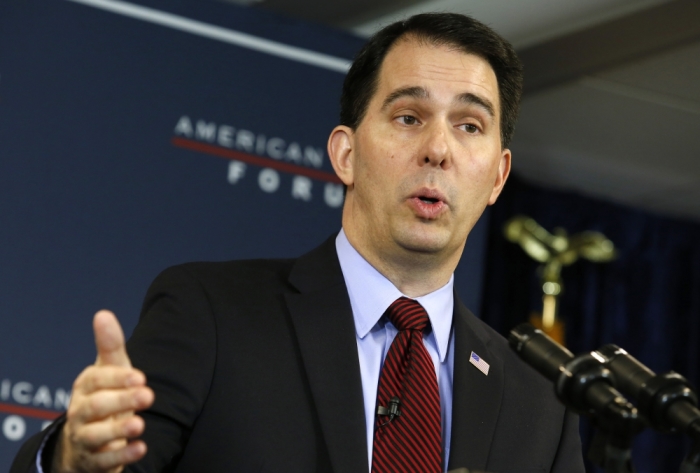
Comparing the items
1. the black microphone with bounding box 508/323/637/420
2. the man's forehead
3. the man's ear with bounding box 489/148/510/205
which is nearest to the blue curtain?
the man's ear with bounding box 489/148/510/205

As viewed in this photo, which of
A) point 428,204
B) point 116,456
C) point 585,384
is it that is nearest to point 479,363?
point 428,204

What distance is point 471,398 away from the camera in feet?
6.42

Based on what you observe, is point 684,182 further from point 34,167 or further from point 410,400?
point 410,400

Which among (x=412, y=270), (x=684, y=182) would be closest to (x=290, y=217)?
(x=412, y=270)

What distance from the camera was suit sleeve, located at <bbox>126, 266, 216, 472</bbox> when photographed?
1.67 metres

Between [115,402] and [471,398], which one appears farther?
[471,398]

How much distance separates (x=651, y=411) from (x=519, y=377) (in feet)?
2.98

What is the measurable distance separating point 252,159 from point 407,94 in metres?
1.43

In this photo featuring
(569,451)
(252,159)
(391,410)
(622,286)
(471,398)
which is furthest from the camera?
(622,286)

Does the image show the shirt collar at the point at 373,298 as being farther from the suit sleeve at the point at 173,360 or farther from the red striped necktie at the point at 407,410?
the suit sleeve at the point at 173,360

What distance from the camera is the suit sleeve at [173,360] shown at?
167cm

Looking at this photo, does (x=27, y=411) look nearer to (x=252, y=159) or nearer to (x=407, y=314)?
(x=252, y=159)

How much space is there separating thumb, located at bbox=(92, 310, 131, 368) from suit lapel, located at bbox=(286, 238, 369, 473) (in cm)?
52

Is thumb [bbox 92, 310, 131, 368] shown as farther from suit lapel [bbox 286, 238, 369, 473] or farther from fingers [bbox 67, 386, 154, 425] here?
suit lapel [bbox 286, 238, 369, 473]
